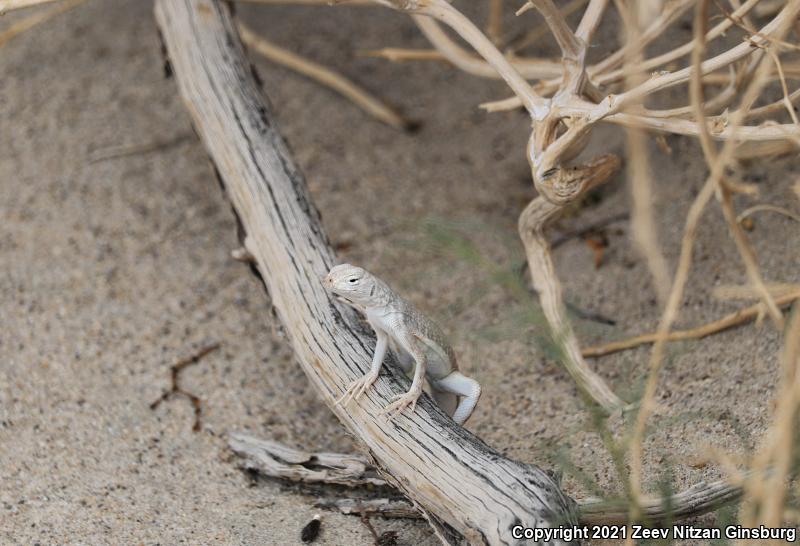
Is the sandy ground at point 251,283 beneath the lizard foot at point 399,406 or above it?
beneath

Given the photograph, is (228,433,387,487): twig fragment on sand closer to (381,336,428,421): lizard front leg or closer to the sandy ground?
the sandy ground

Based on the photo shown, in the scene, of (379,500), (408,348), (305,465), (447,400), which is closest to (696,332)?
(447,400)

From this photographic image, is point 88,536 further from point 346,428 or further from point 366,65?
point 366,65

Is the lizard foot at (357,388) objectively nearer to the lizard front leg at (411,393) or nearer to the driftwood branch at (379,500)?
the lizard front leg at (411,393)

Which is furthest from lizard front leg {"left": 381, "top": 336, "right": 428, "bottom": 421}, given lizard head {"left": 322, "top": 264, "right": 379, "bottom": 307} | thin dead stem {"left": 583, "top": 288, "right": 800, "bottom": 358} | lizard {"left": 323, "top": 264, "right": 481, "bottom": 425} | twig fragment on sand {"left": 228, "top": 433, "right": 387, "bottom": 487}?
thin dead stem {"left": 583, "top": 288, "right": 800, "bottom": 358}

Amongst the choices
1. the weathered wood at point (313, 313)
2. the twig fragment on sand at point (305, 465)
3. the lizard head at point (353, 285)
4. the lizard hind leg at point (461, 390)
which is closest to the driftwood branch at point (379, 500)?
the twig fragment on sand at point (305, 465)

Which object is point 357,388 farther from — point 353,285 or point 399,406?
point 353,285
